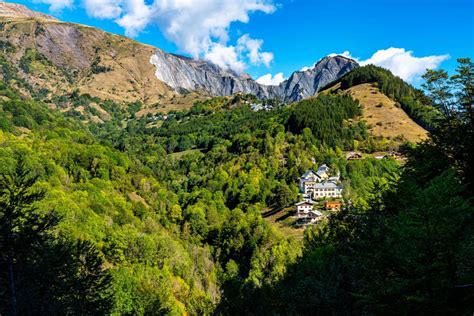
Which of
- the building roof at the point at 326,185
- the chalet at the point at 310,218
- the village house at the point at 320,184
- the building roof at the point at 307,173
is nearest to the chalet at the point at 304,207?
the chalet at the point at 310,218

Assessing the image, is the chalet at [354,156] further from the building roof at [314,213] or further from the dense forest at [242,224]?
the building roof at [314,213]

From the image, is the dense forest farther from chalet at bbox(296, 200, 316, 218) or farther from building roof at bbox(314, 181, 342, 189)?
chalet at bbox(296, 200, 316, 218)

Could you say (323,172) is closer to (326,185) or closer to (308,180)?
(308,180)

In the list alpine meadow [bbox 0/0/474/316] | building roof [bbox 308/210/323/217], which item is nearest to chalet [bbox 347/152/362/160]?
alpine meadow [bbox 0/0/474/316]

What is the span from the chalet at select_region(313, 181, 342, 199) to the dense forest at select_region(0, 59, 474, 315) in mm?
5239

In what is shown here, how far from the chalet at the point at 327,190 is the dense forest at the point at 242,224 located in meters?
5.24

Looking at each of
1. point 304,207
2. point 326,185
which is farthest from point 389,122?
point 304,207

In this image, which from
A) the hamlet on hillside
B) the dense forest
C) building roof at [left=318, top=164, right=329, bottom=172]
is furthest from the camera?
building roof at [left=318, top=164, right=329, bottom=172]

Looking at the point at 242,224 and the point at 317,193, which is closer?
the point at 242,224

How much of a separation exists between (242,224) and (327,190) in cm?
3814

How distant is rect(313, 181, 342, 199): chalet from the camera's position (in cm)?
11825

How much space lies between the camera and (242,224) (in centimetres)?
9306

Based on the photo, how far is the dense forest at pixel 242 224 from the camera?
1750 cm

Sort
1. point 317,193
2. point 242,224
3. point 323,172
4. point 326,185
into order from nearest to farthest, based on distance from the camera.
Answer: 1. point 242,224
2. point 317,193
3. point 326,185
4. point 323,172
